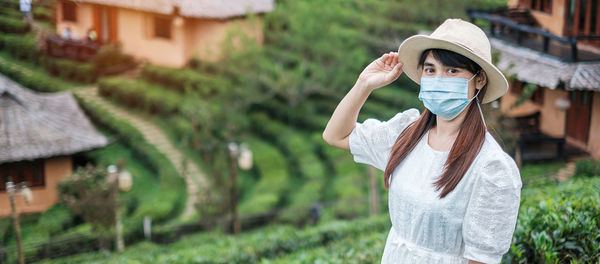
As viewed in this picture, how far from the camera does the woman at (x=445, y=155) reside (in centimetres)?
193

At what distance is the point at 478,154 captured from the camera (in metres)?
2.01

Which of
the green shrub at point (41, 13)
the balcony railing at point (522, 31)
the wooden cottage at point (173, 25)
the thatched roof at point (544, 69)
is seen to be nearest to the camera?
the thatched roof at point (544, 69)

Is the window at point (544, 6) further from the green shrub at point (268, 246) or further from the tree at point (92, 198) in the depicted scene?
the tree at point (92, 198)

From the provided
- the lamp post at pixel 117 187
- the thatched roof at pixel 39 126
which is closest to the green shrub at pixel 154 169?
the lamp post at pixel 117 187

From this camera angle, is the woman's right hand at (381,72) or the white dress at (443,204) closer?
the white dress at (443,204)

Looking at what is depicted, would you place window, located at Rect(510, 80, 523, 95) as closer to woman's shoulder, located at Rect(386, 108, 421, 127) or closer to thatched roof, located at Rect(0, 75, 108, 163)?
woman's shoulder, located at Rect(386, 108, 421, 127)

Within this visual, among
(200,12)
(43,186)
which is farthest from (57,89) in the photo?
(200,12)

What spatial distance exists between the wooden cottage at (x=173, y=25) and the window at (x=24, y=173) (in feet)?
14.1

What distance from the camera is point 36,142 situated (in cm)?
1186

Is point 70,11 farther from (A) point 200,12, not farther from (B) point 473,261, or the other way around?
(B) point 473,261

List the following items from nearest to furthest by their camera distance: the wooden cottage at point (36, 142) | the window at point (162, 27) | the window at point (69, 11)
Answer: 1. the wooden cottage at point (36, 142)
2. the window at point (69, 11)
3. the window at point (162, 27)

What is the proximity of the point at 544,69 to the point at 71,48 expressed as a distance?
10.8 meters

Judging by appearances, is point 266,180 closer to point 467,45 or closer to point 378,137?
point 378,137

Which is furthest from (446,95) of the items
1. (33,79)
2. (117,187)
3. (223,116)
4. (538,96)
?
(223,116)
